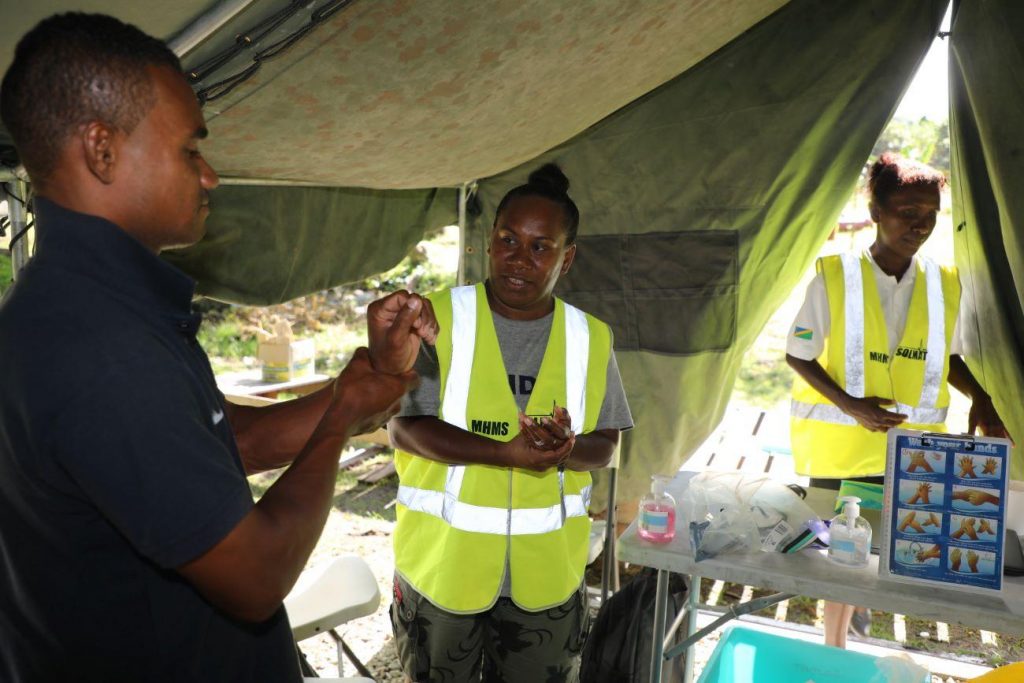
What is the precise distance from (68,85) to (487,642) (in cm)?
A: 169

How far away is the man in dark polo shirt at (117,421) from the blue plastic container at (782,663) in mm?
1670

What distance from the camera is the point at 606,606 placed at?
242 cm

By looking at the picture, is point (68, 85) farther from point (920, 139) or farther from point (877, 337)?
point (920, 139)

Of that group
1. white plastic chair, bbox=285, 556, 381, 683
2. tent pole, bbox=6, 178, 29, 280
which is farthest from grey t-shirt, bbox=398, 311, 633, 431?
tent pole, bbox=6, 178, 29, 280

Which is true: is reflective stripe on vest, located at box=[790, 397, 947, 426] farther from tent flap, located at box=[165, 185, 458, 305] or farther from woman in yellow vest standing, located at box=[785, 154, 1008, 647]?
tent flap, located at box=[165, 185, 458, 305]

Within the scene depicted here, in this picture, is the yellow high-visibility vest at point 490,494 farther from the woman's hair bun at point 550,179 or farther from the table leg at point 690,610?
the table leg at point 690,610

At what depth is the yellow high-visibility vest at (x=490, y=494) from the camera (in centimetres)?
198

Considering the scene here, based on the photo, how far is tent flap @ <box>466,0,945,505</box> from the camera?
9.99ft

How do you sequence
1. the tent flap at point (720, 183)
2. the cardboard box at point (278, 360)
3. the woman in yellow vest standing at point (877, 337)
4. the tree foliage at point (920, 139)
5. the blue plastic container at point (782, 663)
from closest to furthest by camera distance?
1. the blue plastic container at point (782, 663)
2. the woman in yellow vest standing at point (877, 337)
3. the tent flap at point (720, 183)
4. the cardboard box at point (278, 360)
5. the tree foliage at point (920, 139)

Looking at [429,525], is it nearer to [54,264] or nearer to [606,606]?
[606,606]

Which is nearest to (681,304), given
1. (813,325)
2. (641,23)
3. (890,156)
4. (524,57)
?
(813,325)

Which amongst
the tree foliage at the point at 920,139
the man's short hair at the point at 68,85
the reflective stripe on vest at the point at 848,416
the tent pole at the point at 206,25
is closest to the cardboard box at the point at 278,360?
the reflective stripe on vest at the point at 848,416

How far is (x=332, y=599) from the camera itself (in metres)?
2.60

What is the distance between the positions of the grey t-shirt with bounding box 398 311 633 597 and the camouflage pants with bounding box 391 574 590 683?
102 millimetres
